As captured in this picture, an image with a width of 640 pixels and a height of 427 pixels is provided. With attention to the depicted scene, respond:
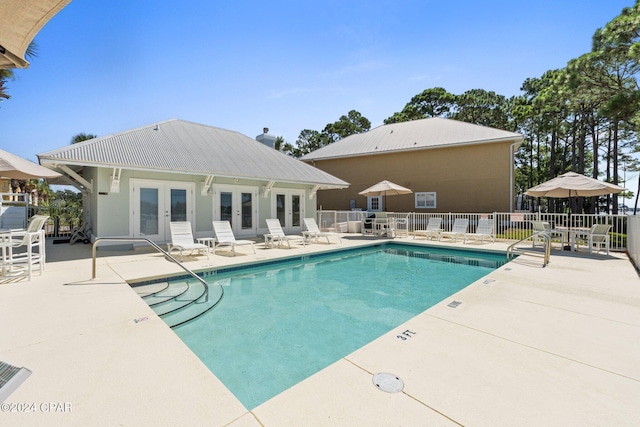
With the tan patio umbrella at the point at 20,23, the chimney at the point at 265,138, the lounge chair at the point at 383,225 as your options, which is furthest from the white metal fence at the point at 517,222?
the tan patio umbrella at the point at 20,23

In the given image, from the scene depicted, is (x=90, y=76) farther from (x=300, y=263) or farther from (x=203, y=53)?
(x=300, y=263)

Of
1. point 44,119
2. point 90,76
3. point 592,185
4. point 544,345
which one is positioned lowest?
point 544,345

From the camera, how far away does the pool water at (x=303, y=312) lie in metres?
3.44

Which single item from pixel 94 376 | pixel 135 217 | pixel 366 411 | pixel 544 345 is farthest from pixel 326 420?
pixel 135 217

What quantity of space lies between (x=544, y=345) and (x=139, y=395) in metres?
3.99

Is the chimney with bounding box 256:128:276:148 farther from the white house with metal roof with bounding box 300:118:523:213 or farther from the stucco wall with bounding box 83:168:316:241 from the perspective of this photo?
the stucco wall with bounding box 83:168:316:241

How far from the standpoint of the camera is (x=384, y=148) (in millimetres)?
20531

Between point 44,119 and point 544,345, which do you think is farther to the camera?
point 44,119

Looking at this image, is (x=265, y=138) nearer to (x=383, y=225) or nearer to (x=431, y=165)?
(x=383, y=225)

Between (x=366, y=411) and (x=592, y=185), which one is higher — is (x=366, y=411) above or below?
below

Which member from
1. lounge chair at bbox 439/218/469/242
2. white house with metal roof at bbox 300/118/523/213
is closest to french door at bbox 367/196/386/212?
white house with metal roof at bbox 300/118/523/213

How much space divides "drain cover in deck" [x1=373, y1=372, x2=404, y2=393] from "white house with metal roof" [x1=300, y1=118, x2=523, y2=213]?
1766cm

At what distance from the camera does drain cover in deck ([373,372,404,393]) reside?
7.67ft

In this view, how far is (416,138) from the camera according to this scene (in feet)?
66.2
